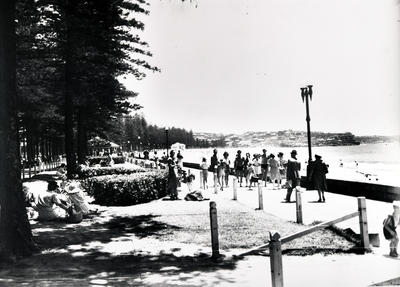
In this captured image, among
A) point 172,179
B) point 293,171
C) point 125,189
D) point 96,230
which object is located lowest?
point 96,230

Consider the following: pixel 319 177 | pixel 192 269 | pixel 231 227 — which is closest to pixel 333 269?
pixel 192 269

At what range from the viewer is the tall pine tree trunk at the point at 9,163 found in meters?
7.63

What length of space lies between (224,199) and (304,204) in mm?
3039

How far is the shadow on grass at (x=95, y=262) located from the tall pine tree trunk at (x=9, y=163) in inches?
18.4

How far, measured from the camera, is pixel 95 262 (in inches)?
284

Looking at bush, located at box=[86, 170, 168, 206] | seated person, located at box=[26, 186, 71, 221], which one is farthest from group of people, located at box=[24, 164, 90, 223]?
bush, located at box=[86, 170, 168, 206]

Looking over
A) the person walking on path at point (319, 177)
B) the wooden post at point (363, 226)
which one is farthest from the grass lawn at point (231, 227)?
the person walking on path at point (319, 177)

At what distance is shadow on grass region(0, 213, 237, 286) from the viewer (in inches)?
249

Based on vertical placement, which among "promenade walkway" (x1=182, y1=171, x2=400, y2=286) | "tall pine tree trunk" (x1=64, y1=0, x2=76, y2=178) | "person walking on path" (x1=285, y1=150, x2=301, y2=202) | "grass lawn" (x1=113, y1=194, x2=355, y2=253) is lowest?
"promenade walkway" (x1=182, y1=171, x2=400, y2=286)

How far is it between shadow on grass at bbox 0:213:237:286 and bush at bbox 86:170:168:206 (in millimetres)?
4033

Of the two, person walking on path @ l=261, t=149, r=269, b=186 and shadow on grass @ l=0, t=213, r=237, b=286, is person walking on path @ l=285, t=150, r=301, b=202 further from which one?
person walking on path @ l=261, t=149, r=269, b=186

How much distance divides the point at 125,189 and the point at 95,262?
6.78 meters

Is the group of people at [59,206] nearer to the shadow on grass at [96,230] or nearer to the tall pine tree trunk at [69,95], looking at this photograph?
the shadow on grass at [96,230]

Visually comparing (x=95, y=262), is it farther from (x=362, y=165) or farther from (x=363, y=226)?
(x=362, y=165)
